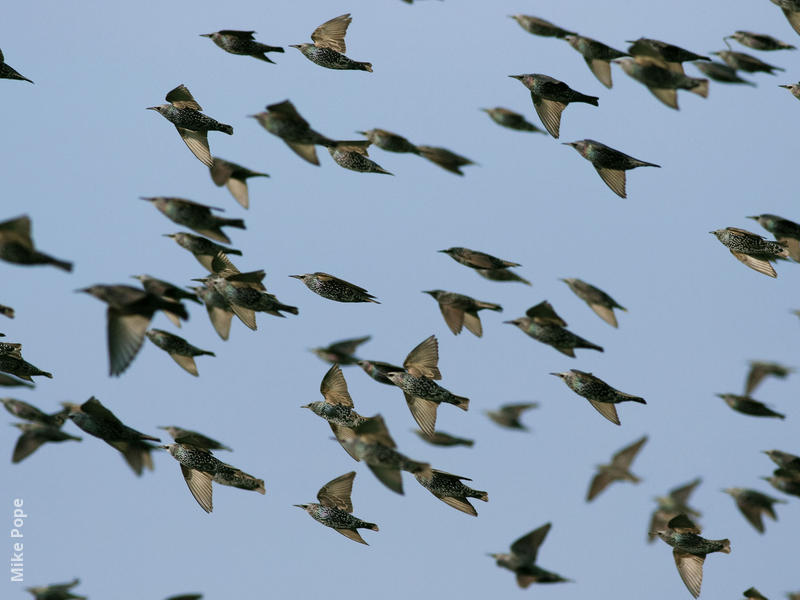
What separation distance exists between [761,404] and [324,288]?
9359 millimetres

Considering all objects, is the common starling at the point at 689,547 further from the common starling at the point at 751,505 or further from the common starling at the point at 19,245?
the common starling at the point at 19,245

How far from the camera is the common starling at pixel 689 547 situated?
67.6 feet

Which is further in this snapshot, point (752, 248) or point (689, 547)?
point (752, 248)

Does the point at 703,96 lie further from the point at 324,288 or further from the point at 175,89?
the point at 175,89

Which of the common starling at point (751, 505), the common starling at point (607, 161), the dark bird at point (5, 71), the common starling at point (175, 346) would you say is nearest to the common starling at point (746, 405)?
the common starling at point (751, 505)

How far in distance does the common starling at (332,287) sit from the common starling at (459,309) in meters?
1.67

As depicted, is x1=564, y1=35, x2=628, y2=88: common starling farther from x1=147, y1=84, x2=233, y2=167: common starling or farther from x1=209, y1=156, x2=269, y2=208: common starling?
x1=147, y1=84, x2=233, y2=167: common starling

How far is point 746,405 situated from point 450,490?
6.27m

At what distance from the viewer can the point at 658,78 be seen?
1931cm

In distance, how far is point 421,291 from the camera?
67.6ft

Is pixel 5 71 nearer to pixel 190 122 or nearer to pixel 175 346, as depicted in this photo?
pixel 190 122

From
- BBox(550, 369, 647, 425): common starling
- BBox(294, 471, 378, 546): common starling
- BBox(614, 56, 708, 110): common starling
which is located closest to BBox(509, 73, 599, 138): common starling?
BBox(614, 56, 708, 110): common starling

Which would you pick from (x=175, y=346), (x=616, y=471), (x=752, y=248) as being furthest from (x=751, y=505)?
(x=175, y=346)

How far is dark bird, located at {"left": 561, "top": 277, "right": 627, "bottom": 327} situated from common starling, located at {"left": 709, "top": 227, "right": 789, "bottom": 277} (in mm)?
4127
